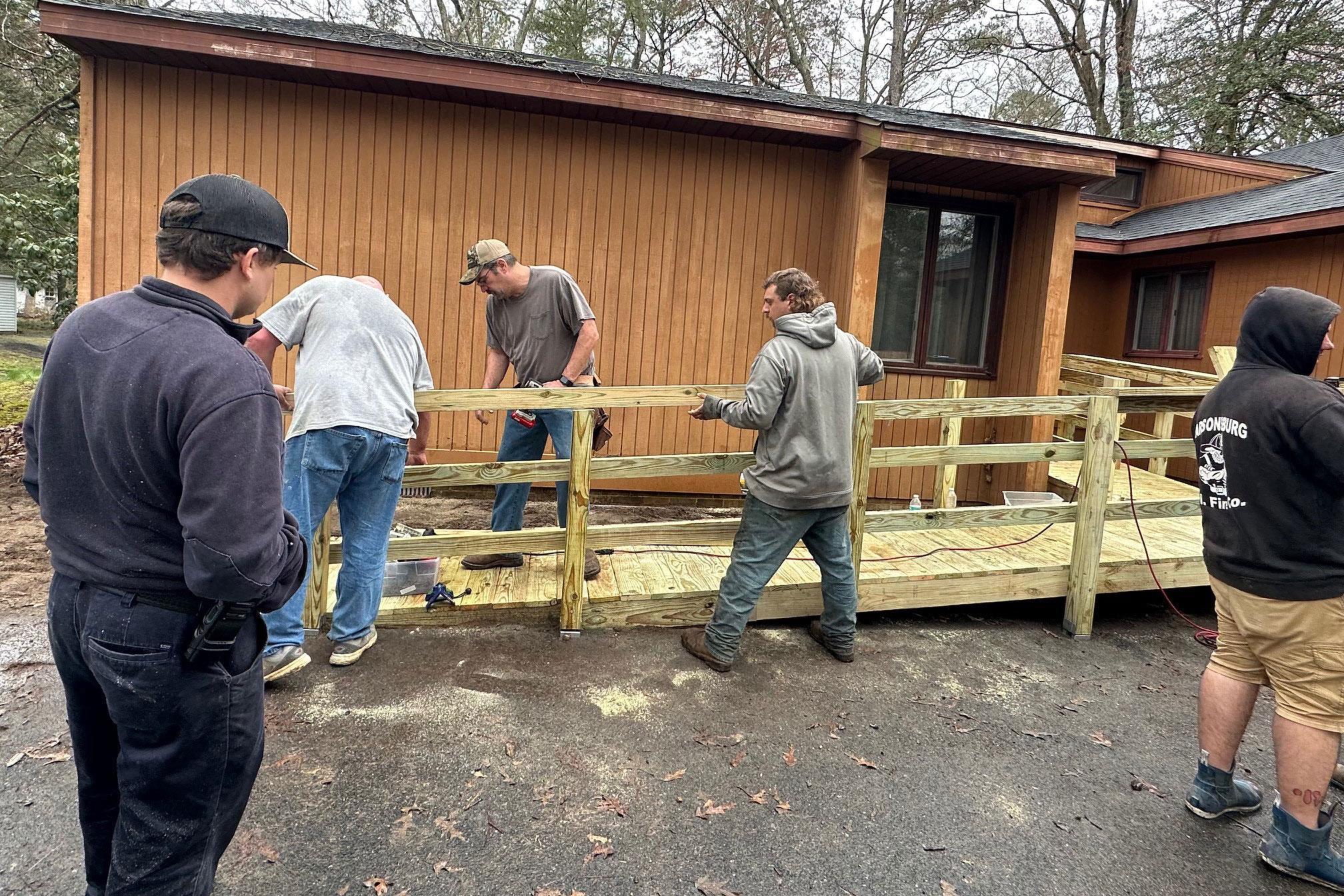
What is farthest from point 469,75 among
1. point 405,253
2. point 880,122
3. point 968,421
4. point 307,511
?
point 968,421

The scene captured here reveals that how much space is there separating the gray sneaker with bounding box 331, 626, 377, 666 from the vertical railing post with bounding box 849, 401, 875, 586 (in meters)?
2.41

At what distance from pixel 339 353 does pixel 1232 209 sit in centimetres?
1092

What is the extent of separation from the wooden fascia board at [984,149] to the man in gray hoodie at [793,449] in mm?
2923

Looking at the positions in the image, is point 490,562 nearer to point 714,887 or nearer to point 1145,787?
point 714,887

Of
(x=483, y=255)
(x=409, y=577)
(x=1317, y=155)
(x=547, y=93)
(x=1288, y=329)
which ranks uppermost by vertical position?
(x=1317, y=155)

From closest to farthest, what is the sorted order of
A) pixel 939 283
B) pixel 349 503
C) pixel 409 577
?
pixel 349 503
pixel 409 577
pixel 939 283

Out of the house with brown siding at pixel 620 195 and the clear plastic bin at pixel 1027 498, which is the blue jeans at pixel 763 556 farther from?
the house with brown siding at pixel 620 195

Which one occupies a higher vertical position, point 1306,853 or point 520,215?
point 520,215

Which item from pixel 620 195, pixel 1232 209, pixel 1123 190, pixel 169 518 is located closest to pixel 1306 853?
pixel 169 518

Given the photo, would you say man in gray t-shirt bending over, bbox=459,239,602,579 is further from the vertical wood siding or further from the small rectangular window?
the small rectangular window

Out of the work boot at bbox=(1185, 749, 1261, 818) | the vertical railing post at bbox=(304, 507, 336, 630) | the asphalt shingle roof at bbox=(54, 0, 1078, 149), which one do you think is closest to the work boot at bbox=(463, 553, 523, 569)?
the vertical railing post at bbox=(304, 507, 336, 630)

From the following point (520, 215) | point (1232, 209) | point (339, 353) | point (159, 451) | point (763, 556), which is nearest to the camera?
point (159, 451)

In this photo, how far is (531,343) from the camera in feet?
14.4

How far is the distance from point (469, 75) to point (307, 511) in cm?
404
